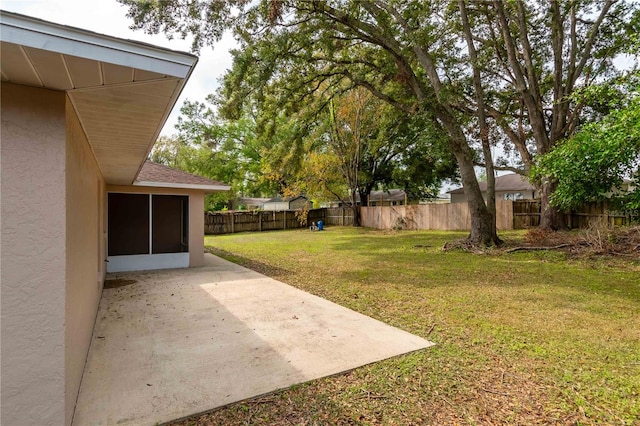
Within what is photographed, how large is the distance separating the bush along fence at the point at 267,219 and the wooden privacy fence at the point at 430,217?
262 centimetres

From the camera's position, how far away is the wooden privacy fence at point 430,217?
59.0ft

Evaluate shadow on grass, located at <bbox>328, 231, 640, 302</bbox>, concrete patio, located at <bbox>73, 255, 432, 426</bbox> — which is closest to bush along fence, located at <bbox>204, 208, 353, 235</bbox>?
shadow on grass, located at <bbox>328, 231, 640, 302</bbox>

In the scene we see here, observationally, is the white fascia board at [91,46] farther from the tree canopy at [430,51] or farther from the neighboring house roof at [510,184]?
the neighboring house roof at [510,184]

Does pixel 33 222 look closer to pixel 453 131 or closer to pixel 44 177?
pixel 44 177

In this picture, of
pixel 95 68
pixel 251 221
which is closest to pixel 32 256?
pixel 95 68

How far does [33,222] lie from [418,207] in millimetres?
19721

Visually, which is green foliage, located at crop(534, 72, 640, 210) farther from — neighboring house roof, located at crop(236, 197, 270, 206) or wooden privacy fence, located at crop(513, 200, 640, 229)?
neighboring house roof, located at crop(236, 197, 270, 206)

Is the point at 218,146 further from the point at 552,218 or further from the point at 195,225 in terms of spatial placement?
the point at 552,218

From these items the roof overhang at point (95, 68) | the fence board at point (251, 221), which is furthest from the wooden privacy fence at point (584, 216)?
the fence board at point (251, 221)

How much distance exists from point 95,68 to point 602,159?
9077 mm

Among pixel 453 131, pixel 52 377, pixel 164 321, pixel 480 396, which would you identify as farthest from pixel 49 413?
pixel 453 131

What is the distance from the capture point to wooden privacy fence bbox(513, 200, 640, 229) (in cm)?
1106

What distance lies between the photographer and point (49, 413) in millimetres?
2068

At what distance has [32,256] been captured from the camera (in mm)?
2055
